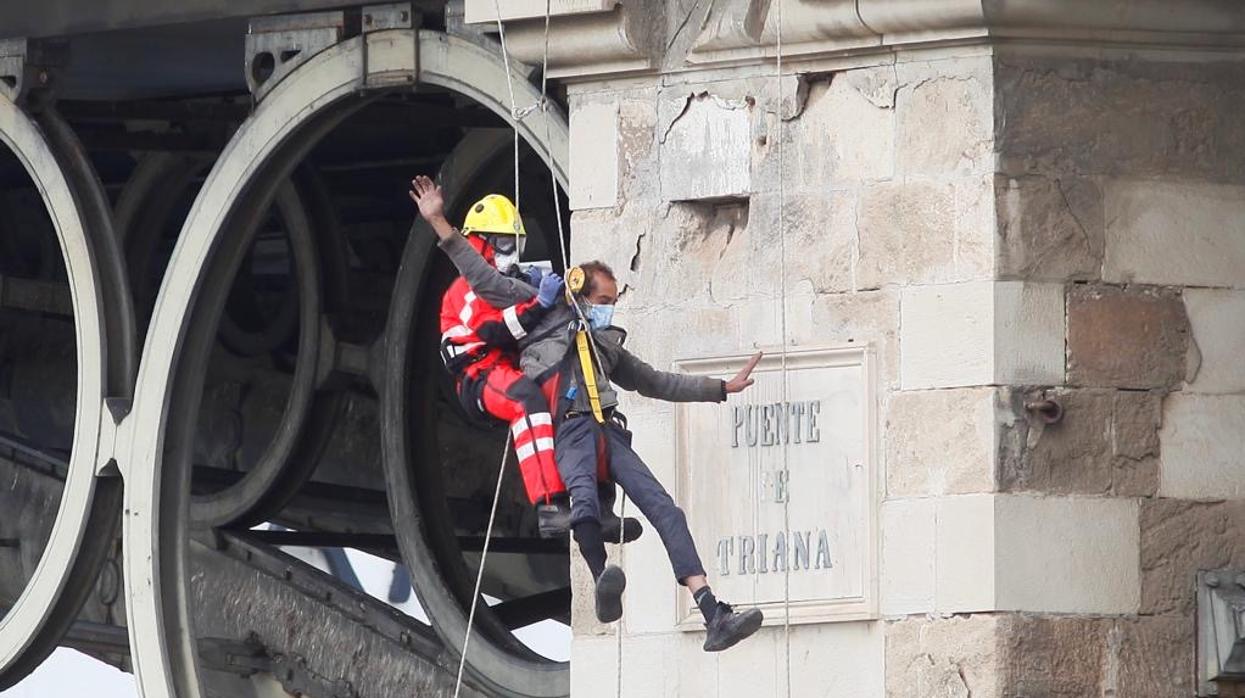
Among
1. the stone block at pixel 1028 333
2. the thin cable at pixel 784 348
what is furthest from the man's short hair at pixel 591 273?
the stone block at pixel 1028 333

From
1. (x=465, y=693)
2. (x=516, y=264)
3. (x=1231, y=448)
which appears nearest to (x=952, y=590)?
(x=1231, y=448)

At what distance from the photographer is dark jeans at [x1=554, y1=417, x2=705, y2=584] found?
11398 mm

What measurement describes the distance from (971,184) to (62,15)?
19.1ft

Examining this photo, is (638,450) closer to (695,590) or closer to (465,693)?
(695,590)

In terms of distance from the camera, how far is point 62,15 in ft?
51.4

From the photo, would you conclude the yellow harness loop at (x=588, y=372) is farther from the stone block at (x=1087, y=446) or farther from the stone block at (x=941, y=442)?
the stone block at (x=1087, y=446)

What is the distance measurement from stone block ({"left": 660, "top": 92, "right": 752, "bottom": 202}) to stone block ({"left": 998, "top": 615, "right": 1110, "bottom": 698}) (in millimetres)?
1927

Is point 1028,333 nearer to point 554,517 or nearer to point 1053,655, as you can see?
point 1053,655

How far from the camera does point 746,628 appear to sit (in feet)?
36.7

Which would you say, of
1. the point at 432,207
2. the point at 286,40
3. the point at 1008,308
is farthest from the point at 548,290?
the point at 286,40

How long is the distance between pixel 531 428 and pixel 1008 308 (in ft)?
5.55

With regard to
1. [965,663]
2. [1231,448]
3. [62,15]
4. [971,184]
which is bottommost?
[965,663]

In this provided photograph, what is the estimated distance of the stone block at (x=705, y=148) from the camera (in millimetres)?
12062

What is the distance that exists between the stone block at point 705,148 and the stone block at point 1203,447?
1.74 meters
